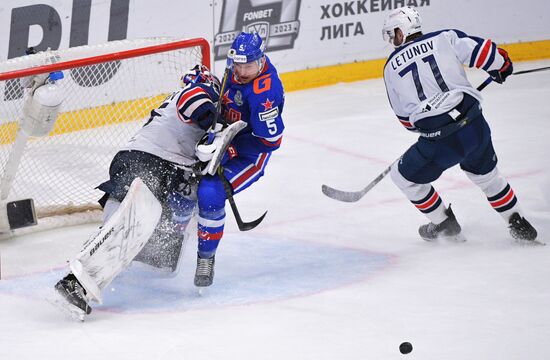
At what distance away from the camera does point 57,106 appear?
14.4 ft

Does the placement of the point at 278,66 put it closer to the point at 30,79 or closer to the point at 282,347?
the point at 30,79

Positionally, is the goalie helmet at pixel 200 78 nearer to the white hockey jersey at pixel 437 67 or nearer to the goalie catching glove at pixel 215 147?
the goalie catching glove at pixel 215 147

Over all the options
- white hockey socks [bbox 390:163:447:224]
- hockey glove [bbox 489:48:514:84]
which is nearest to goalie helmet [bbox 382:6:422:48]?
hockey glove [bbox 489:48:514:84]

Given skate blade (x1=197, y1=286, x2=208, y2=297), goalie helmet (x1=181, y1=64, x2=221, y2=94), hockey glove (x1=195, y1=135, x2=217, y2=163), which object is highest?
goalie helmet (x1=181, y1=64, x2=221, y2=94)

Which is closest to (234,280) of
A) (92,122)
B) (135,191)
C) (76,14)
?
(135,191)

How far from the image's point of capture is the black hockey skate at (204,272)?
12.5 feet

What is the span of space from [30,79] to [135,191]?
1041 millimetres

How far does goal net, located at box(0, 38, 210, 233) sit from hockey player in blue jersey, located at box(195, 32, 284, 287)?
0.85 meters

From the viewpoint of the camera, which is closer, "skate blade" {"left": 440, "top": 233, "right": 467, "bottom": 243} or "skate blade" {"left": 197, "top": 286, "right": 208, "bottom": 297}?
"skate blade" {"left": 197, "top": 286, "right": 208, "bottom": 297}

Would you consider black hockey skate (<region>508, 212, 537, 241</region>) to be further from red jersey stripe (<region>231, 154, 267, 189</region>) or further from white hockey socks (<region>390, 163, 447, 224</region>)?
red jersey stripe (<region>231, 154, 267, 189</region>)

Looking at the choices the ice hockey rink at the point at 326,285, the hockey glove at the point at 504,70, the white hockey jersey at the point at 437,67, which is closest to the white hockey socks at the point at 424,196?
the ice hockey rink at the point at 326,285

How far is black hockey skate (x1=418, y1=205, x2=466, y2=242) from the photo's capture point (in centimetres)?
438

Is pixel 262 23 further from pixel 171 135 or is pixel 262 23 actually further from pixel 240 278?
pixel 240 278

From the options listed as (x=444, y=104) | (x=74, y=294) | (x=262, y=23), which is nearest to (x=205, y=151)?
(x=74, y=294)
